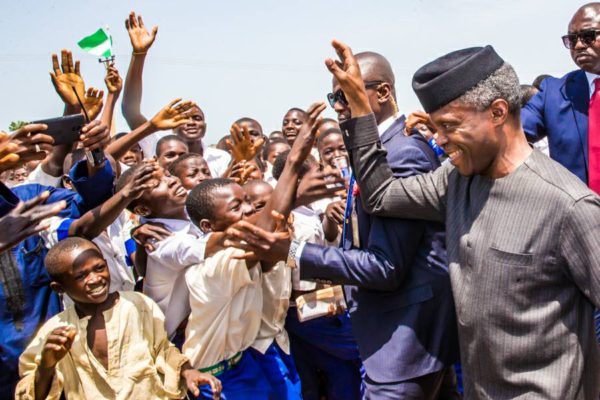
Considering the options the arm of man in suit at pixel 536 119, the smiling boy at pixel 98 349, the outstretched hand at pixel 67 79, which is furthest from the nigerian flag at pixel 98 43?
the arm of man in suit at pixel 536 119

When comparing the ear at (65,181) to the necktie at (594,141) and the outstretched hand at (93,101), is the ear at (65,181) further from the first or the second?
the necktie at (594,141)

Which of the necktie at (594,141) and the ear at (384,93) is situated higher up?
the ear at (384,93)

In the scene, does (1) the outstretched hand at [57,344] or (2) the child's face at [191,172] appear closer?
(1) the outstretched hand at [57,344]

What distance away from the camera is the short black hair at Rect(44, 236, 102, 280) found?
11.6ft

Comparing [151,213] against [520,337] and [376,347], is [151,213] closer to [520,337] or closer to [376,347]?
[376,347]

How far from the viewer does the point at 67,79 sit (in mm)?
4723

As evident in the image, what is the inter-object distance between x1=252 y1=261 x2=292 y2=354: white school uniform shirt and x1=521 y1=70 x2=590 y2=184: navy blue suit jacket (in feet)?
5.59

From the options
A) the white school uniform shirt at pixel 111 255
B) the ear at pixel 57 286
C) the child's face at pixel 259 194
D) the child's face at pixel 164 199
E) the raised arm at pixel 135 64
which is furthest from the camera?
the raised arm at pixel 135 64

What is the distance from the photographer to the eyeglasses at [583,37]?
389cm

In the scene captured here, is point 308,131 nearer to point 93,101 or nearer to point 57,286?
point 57,286

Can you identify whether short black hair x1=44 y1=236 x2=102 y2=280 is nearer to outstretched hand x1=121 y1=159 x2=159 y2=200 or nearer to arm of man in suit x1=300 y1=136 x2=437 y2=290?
outstretched hand x1=121 y1=159 x2=159 y2=200

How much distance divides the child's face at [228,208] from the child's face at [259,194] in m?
0.54

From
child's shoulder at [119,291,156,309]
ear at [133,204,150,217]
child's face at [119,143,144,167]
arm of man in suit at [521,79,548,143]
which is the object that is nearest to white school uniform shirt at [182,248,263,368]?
child's shoulder at [119,291,156,309]

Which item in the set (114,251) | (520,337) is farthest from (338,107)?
(114,251)
